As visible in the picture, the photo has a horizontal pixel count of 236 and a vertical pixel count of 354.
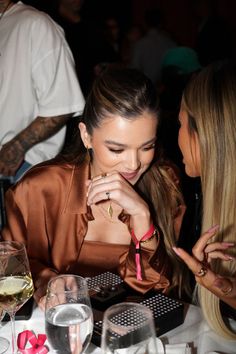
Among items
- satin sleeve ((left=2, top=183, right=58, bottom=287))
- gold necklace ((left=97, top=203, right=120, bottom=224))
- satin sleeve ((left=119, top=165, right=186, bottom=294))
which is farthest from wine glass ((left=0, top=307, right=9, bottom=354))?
gold necklace ((left=97, top=203, right=120, bottom=224))

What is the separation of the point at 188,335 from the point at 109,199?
720mm

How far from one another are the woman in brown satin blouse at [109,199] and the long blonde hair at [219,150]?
0.81ft

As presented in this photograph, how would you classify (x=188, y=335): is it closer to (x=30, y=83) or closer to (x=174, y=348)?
(x=174, y=348)

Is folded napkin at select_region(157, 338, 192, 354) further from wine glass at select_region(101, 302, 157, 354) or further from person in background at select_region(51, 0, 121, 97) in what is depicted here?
person in background at select_region(51, 0, 121, 97)

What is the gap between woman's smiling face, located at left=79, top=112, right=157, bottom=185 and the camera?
1.79 meters

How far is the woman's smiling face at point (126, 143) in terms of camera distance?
179cm

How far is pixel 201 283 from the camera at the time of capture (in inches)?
55.5

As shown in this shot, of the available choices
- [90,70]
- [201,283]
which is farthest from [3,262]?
[90,70]

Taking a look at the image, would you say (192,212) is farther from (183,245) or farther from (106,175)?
(106,175)

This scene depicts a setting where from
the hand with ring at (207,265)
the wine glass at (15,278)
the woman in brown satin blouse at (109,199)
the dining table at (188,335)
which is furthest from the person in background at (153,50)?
the wine glass at (15,278)

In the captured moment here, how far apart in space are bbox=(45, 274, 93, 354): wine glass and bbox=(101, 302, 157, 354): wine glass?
Answer: 0.11 metres

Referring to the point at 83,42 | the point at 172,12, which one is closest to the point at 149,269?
the point at 83,42

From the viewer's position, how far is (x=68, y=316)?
1.06 m

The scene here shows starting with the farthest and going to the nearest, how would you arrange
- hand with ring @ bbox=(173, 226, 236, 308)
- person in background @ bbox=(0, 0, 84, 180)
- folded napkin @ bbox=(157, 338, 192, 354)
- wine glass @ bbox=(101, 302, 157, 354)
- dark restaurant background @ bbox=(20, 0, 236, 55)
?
dark restaurant background @ bbox=(20, 0, 236, 55), person in background @ bbox=(0, 0, 84, 180), hand with ring @ bbox=(173, 226, 236, 308), folded napkin @ bbox=(157, 338, 192, 354), wine glass @ bbox=(101, 302, 157, 354)
